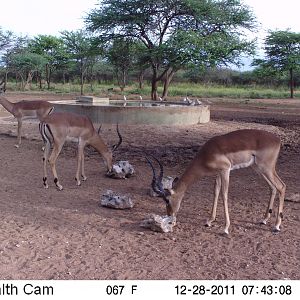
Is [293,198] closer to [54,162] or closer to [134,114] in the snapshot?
[54,162]

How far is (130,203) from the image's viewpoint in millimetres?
6414

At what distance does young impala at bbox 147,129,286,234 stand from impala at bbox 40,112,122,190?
242 cm

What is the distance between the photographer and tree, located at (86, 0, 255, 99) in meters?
24.3

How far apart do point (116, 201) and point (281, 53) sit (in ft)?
117

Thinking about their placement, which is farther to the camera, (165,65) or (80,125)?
(165,65)

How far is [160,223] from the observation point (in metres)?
5.39

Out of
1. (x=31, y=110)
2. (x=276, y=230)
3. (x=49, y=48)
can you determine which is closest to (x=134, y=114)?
(x=31, y=110)

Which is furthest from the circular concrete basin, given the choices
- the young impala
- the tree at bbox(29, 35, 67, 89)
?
the tree at bbox(29, 35, 67, 89)

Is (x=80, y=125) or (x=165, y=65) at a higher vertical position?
(x=165, y=65)

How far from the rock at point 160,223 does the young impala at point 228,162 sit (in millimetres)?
245

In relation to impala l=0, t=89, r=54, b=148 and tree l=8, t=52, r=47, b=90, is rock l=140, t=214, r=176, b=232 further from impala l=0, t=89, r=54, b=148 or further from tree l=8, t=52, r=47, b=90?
tree l=8, t=52, r=47, b=90

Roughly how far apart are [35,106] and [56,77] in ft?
159
